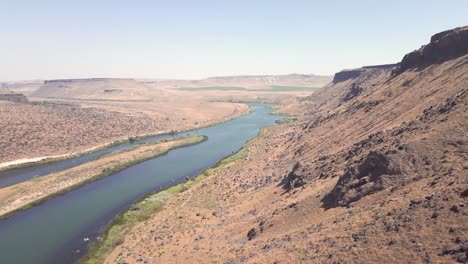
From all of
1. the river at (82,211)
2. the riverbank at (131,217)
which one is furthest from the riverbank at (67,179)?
the riverbank at (131,217)

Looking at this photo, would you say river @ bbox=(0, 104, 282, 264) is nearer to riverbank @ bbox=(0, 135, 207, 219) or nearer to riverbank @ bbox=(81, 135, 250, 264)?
riverbank @ bbox=(81, 135, 250, 264)

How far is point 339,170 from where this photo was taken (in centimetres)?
4225

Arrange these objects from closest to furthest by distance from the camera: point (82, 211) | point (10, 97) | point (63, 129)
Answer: point (82, 211) → point (63, 129) → point (10, 97)

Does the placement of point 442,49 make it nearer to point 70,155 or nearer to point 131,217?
point 131,217

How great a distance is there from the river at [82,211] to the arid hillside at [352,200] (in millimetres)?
7791

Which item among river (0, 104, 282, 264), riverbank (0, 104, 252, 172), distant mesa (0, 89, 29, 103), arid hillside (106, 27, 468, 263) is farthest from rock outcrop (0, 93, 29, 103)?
arid hillside (106, 27, 468, 263)

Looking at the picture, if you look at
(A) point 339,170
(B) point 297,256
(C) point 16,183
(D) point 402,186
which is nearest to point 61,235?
(C) point 16,183

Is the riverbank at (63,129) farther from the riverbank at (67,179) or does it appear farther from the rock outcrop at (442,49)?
the rock outcrop at (442,49)

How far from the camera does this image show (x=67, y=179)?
68.5m

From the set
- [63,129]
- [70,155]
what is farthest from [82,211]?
[63,129]

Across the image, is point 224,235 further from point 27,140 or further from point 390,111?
point 27,140

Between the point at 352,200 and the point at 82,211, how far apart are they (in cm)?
4274

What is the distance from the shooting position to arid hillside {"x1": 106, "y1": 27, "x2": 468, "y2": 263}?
22.4 meters

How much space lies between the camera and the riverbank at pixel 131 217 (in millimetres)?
40594
